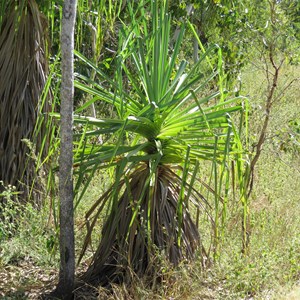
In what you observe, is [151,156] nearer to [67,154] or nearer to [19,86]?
[67,154]

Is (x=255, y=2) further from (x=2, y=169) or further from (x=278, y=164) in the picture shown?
(x=2, y=169)

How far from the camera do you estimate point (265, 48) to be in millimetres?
7074

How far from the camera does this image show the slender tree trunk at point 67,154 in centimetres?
492

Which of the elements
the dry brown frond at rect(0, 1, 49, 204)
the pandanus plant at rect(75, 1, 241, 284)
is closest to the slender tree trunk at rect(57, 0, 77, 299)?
the pandanus plant at rect(75, 1, 241, 284)

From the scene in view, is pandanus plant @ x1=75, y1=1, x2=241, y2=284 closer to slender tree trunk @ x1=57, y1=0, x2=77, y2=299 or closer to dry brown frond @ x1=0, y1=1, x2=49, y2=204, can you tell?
slender tree trunk @ x1=57, y1=0, x2=77, y2=299

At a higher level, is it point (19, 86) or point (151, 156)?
point (19, 86)

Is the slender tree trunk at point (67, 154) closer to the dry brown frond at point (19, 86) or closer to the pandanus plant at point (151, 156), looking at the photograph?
the pandanus plant at point (151, 156)

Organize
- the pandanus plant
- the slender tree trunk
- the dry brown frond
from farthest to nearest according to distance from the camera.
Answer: the dry brown frond
the pandanus plant
the slender tree trunk

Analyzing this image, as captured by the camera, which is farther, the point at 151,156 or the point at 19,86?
the point at 19,86

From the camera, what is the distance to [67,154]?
497cm

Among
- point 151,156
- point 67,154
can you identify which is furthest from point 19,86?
point 151,156

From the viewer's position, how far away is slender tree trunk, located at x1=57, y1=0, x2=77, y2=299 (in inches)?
194

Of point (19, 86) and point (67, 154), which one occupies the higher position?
point (19, 86)

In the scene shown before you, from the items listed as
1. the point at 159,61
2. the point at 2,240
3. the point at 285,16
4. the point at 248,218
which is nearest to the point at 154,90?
the point at 159,61
